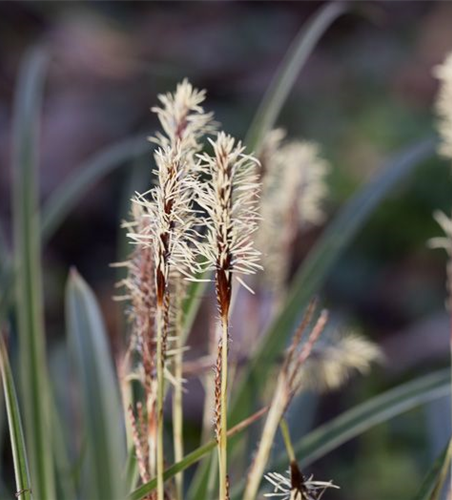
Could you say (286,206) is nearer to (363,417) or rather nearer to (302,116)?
(363,417)

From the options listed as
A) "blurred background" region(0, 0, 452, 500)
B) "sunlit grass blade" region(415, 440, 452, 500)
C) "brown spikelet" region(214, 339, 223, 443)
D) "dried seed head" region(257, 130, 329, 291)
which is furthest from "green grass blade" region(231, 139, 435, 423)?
"blurred background" region(0, 0, 452, 500)

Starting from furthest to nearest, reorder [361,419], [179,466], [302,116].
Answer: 1. [302,116]
2. [361,419]
3. [179,466]

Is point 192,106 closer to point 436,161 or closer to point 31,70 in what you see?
point 31,70

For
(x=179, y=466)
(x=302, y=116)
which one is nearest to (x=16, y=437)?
(x=179, y=466)

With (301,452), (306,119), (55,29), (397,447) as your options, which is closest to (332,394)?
(397,447)

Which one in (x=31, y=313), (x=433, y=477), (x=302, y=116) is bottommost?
(x=433, y=477)

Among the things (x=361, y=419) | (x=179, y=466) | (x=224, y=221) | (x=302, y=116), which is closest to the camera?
(x=224, y=221)

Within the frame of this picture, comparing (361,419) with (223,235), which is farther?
(361,419)

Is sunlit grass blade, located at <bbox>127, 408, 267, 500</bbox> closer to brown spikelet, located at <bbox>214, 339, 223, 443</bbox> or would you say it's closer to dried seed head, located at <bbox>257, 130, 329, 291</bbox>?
brown spikelet, located at <bbox>214, 339, 223, 443</bbox>
